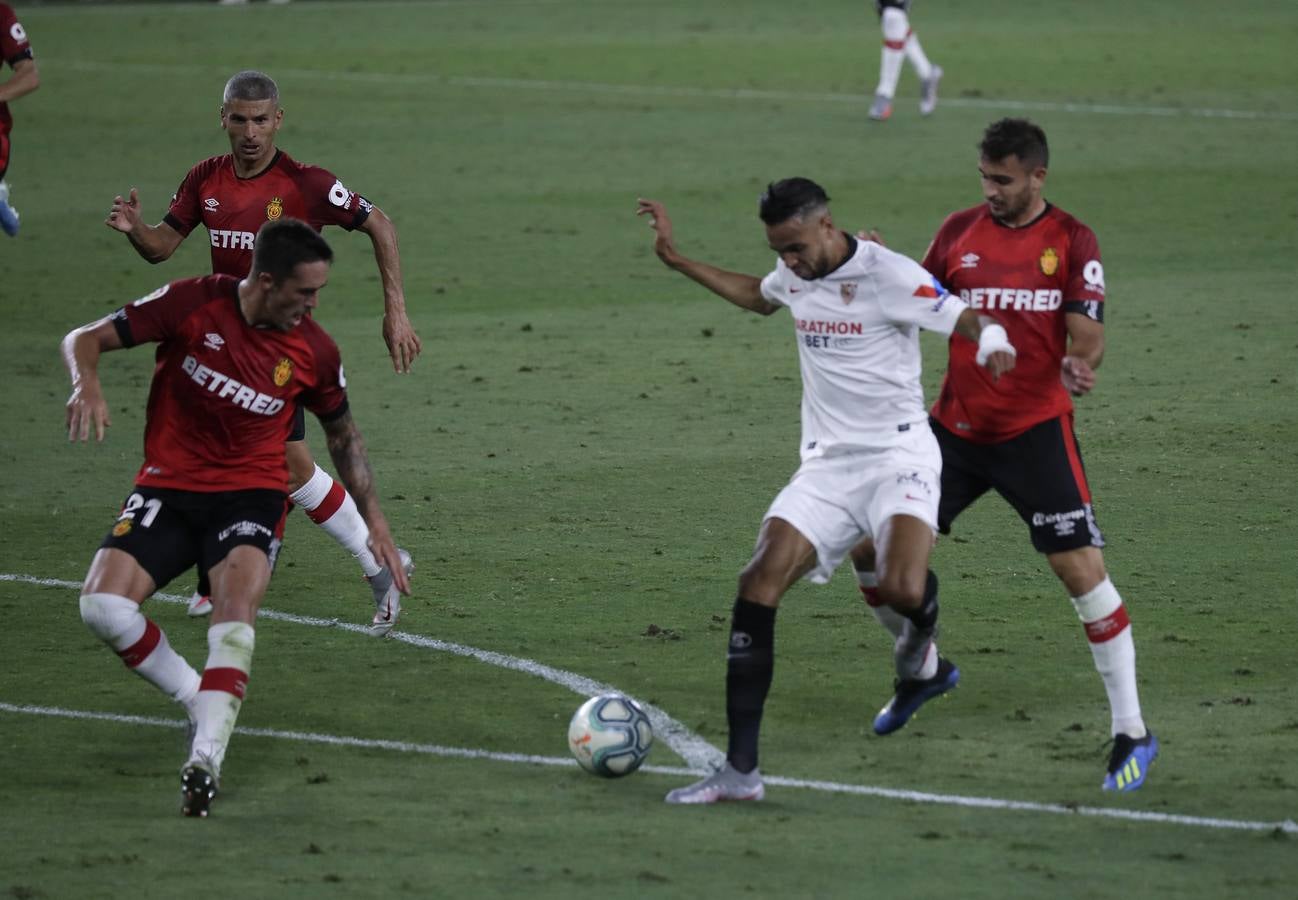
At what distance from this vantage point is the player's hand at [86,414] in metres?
6.76

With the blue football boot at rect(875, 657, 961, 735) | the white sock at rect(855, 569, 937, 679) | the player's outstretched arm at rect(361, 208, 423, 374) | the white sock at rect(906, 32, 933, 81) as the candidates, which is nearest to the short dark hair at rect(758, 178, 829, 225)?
the white sock at rect(855, 569, 937, 679)

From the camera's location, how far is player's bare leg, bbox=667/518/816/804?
22.2 feet

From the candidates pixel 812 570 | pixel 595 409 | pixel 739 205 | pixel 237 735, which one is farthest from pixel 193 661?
pixel 739 205

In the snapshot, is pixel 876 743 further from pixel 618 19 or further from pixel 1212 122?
pixel 618 19

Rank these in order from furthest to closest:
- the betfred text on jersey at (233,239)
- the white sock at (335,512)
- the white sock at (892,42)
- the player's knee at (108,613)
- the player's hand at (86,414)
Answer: the white sock at (892,42) < the betfred text on jersey at (233,239) < the white sock at (335,512) < the player's knee at (108,613) < the player's hand at (86,414)

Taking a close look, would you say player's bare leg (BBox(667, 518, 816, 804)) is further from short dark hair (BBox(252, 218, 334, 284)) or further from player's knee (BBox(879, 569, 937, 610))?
short dark hair (BBox(252, 218, 334, 284))

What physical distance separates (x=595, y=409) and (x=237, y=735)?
591 cm

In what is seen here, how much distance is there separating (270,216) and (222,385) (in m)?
2.29

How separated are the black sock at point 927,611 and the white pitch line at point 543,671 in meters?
0.83

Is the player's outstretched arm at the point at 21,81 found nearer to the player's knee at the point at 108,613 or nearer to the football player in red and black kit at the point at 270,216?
the football player in red and black kit at the point at 270,216

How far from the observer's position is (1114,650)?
23.3ft

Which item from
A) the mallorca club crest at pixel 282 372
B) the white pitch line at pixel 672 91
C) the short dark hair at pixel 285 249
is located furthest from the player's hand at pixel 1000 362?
the white pitch line at pixel 672 91

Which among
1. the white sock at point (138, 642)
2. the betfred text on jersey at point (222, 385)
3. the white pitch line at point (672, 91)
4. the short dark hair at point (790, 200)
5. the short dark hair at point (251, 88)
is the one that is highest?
the white pitch line at point (672, 91)

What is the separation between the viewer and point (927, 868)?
6.14 metres
